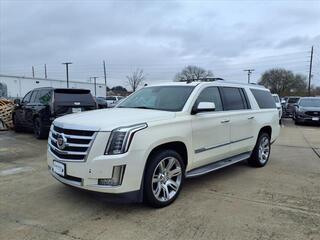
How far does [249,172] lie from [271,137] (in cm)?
141

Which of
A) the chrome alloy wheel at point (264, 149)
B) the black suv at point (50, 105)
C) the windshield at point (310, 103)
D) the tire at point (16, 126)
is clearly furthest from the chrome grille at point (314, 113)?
the tire at point (16, 126)

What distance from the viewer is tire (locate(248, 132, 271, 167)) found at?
7.01m

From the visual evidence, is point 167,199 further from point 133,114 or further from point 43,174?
point 43,174

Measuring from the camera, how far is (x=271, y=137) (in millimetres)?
7688

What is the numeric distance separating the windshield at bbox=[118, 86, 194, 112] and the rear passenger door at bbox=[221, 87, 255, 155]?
0.97 m

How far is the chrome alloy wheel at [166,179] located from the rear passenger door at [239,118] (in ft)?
5.16

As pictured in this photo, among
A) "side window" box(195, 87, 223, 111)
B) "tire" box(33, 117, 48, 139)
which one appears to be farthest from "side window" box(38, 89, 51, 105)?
"side window" box(195, 87, 223, 111)

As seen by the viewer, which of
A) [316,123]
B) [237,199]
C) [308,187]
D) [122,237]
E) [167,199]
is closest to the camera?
[122,237]

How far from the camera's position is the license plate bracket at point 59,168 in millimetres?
4297

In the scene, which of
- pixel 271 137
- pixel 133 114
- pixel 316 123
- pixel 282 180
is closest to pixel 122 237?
pixel 133 114

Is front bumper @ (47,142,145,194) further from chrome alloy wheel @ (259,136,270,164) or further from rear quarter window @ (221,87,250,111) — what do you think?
chrome alloy wheel @ (259,136,270,164)

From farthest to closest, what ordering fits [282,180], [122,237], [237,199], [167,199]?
[282,180], [237,199], [167,199], [122,237]

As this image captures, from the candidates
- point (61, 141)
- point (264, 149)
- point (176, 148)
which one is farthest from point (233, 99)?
point (61, 141)

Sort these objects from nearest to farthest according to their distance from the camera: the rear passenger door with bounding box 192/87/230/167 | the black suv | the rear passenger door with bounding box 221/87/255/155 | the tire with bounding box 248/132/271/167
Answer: the rear passenger door with bounding box 192/87/230/167
the rear passenger door with bounding box 221/87/255/155
the tire with bounding box 248/132/271/167
the black suv
